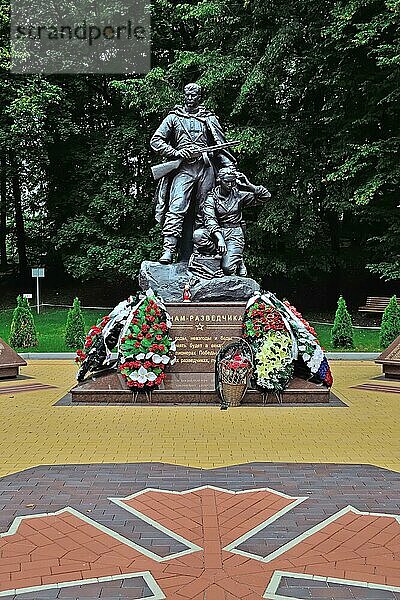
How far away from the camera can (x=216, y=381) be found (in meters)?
8.93

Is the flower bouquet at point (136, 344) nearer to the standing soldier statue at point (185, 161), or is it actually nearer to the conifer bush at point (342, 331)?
the standing soldier statue at point (185, 161)

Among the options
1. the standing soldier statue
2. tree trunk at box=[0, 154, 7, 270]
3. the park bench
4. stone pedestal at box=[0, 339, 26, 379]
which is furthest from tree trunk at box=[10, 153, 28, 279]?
the standing soldier statue

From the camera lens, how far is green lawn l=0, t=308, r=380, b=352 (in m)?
15.8

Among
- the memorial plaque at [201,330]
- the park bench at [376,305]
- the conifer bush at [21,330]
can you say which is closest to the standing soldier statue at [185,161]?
the memorial plaque at [201,330]

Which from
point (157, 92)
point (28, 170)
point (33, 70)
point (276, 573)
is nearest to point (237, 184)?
point (276, 573)

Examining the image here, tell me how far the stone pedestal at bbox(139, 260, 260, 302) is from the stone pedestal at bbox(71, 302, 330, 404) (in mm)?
510

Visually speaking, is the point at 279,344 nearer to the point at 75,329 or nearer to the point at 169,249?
the point at 169,249

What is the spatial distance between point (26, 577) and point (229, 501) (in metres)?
1.74

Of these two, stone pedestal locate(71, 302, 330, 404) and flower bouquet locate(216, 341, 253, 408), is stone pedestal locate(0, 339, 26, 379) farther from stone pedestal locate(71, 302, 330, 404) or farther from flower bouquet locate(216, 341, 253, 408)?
flower bouquet locate(216, 341, 253, 408)

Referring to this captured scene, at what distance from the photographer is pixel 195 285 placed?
10.5m

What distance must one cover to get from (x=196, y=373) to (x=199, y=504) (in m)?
4.69

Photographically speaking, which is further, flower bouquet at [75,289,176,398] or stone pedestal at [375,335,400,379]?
stone pedestal at [375,335,400,379]

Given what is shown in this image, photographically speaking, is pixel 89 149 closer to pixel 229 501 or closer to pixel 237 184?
pixel 237 184

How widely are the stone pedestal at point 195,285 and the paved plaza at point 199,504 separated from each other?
2356 mm
